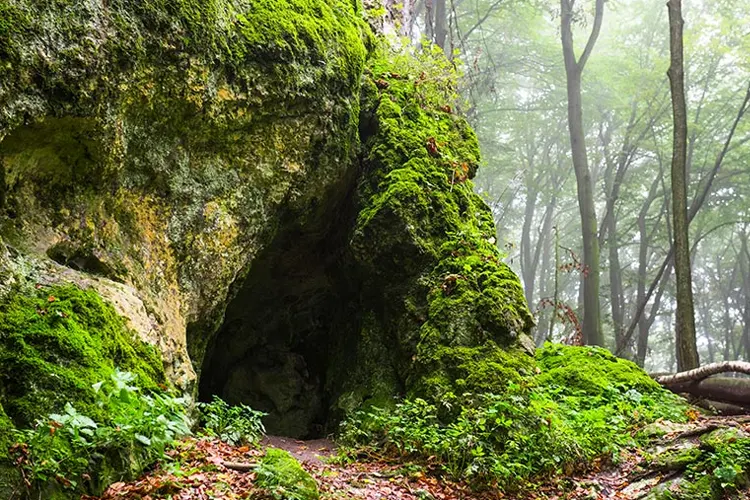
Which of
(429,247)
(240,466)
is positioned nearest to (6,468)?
(240,466)

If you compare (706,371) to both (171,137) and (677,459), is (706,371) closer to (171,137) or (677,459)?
(677,459)

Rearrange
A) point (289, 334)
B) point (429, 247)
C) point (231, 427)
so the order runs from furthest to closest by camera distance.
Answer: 1. point (289, 334)
2. point (429, 247)
3. point (231, 427)

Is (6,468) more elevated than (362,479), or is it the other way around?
(6,468)

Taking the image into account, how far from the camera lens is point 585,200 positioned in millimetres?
14414

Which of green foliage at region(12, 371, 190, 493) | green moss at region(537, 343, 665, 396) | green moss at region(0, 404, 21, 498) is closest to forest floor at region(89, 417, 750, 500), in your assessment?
green foliage at region(12, 371, 190, 493)

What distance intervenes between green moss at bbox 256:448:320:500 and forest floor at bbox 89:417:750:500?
72 millimetres

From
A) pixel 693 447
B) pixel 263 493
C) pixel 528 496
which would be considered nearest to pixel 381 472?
pixel 528 496

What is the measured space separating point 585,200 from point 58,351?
45.3 ft

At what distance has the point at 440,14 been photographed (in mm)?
15719

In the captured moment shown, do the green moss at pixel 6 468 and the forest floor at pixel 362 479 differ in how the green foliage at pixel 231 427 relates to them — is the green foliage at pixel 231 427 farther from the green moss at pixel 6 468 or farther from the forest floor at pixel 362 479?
the green moss at pixel 6 468

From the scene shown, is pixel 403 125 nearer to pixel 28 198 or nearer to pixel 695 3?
pixel 28 198

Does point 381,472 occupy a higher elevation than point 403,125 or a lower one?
lower

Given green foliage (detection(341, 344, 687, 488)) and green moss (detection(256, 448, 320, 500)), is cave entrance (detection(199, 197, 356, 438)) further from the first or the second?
green moss (detection(256, 448, 320, 500))

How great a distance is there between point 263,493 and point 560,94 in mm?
25262
